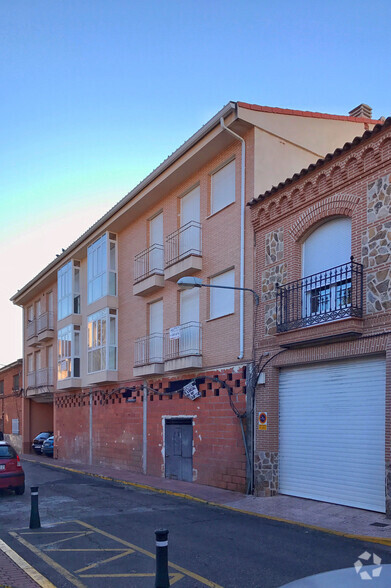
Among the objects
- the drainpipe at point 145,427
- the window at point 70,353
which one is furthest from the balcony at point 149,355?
the window at point 70,353

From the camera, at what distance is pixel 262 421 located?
529 inches

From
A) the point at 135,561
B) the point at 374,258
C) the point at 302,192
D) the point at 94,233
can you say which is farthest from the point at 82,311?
the point at 135,561

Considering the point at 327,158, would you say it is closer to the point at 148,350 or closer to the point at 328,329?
the point at 328,329

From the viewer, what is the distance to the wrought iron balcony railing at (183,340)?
16.2 meters

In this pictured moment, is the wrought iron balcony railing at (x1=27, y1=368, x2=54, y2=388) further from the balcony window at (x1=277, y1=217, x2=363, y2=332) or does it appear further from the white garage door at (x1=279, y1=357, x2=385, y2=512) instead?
the balcony window at (x1=277, y1=217, x2=363, y2=332)

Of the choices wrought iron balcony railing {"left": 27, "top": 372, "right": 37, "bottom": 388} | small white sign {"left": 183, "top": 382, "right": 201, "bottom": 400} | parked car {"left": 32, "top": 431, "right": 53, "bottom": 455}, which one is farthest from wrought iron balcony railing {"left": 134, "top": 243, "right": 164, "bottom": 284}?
parked car {"left": 32, "top": 431, "right": 53, "bottom": 455}

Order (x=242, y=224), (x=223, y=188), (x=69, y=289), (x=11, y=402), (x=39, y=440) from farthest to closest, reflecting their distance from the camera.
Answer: (x=11, y=402), (x=39, y=440), (x=69, y=289), (x=223, y=188), (x=242, y=224)

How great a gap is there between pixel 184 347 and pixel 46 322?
14970mm

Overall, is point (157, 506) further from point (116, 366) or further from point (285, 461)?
point (116, 366)

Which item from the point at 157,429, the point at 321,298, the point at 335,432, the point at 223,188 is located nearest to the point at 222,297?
the point at 223,188

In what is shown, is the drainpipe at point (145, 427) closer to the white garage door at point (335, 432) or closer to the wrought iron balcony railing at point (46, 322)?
the white garage door at point (335, 432)

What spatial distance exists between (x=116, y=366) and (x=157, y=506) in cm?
960

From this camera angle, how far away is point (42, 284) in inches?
1208

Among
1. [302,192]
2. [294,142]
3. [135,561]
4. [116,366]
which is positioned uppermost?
[294,142]
